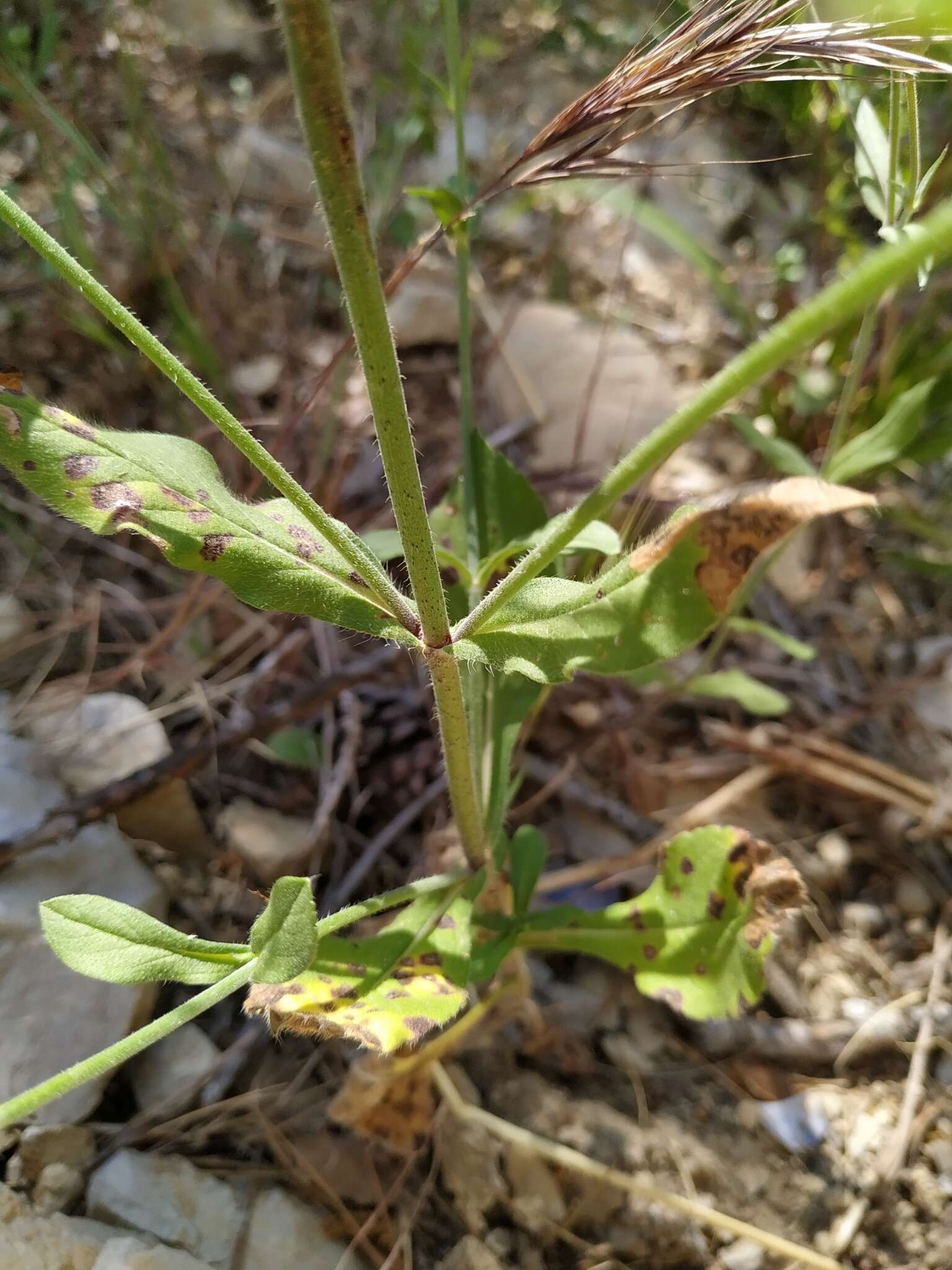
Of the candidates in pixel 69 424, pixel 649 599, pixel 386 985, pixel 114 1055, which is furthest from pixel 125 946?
pixel 649 599

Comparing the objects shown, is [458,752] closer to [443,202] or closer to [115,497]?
[115,497]

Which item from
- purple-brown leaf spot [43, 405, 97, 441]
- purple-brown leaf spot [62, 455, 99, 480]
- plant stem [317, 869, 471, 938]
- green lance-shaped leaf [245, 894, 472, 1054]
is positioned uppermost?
purple-brown leaf spot [43, 405, 97, 441]

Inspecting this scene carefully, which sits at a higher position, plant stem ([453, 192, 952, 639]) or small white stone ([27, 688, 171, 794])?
plant stem ([453, 192, 952, 639])

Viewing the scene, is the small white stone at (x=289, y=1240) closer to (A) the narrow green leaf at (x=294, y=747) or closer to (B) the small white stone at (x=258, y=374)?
(A) the narrow green leaf at (x=294, y=747)

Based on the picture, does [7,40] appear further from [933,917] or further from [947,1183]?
[947,1183]

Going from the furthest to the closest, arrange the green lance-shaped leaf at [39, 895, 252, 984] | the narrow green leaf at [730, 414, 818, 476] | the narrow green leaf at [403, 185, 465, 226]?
1. the narrow green leaf at [730, 414, 818, 476]
2. the narrow green leaf at [403, 185, 465, 226]
3. the green lance-shaped leaf at [39, 895, 252, 984]

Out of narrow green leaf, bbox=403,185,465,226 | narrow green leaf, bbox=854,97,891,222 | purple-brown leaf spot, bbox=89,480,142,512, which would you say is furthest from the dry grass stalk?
purple-brown leaf spot, bbox=89,480,142,512

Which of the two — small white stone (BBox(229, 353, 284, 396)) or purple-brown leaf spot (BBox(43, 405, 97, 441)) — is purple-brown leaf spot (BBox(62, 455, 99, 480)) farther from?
small white stone (BBox(229, 353, 284, 396))

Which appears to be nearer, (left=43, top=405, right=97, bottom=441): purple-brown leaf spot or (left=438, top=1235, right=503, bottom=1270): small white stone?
(left=43, top=405, right=97, bottom=441): purple-brown leaf spot
